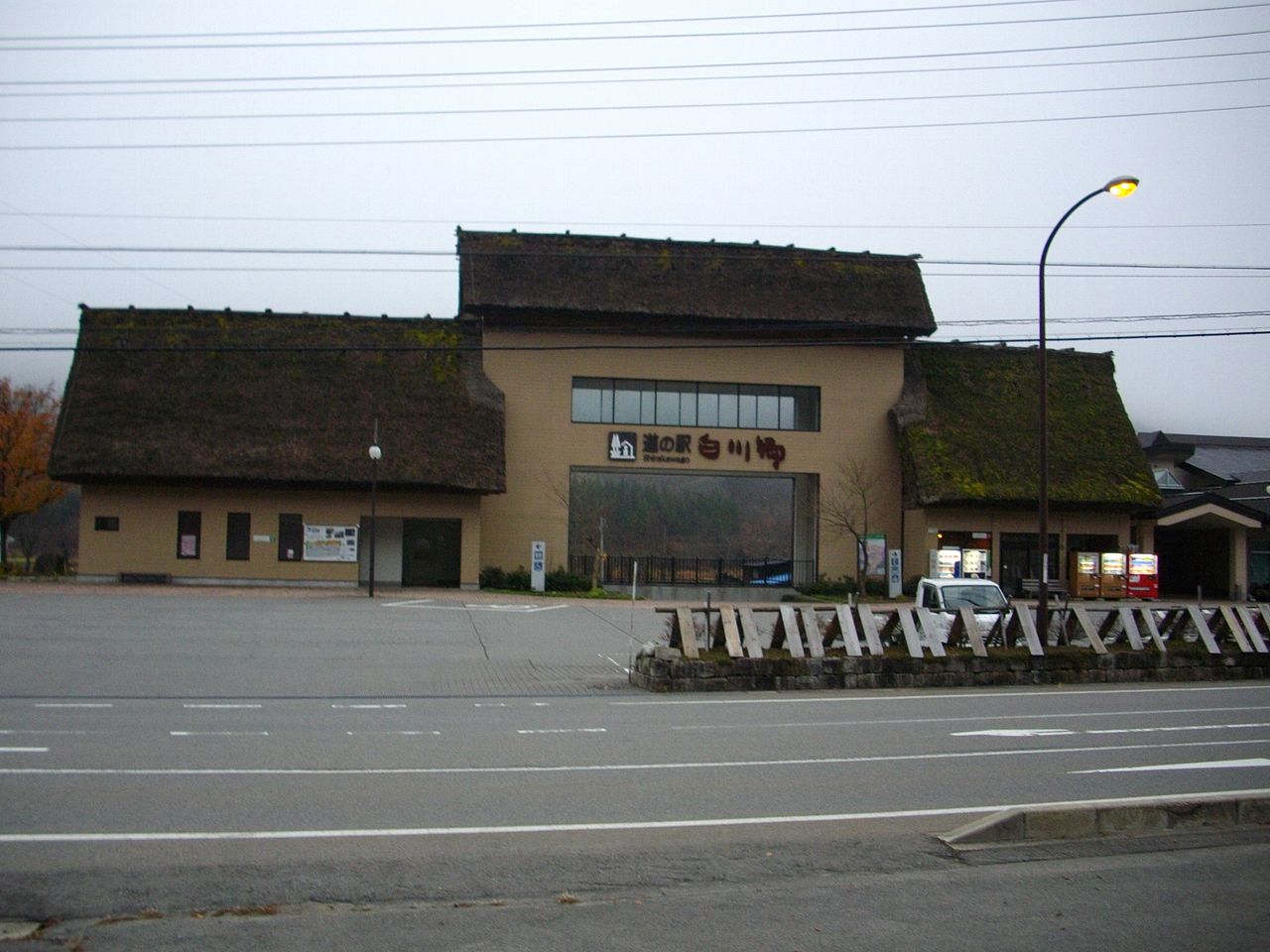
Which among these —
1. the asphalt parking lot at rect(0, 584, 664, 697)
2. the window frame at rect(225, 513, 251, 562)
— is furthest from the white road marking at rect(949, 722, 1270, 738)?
the window frame at rect(225, 513, 251, 562)

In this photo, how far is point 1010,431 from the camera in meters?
42.5

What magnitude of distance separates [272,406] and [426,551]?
7223 millimetres

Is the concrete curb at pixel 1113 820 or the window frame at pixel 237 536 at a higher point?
the window frame at pixel 237 536

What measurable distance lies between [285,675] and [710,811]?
1131cm

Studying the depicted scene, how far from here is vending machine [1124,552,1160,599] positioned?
4125 cm

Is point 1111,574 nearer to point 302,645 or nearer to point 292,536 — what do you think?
point 292,536

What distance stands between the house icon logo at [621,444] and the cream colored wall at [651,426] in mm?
273

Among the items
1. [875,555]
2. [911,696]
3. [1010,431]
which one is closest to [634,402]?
[875,555]

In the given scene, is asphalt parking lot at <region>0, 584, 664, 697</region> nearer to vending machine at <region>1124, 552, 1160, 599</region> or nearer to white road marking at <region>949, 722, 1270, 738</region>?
white road marking at <region>949, 722, 1270, 738</region>

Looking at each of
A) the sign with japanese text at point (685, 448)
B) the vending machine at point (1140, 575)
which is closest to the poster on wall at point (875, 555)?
the sign with japanese text at point (685, 448)

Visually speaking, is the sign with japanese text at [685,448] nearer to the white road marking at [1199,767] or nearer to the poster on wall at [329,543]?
the poster on wall at [329,543]

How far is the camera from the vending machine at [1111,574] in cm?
4125

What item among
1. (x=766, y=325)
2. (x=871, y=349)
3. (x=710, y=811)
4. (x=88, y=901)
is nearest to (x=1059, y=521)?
(x=871, y=349)

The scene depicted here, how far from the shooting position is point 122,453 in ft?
118
